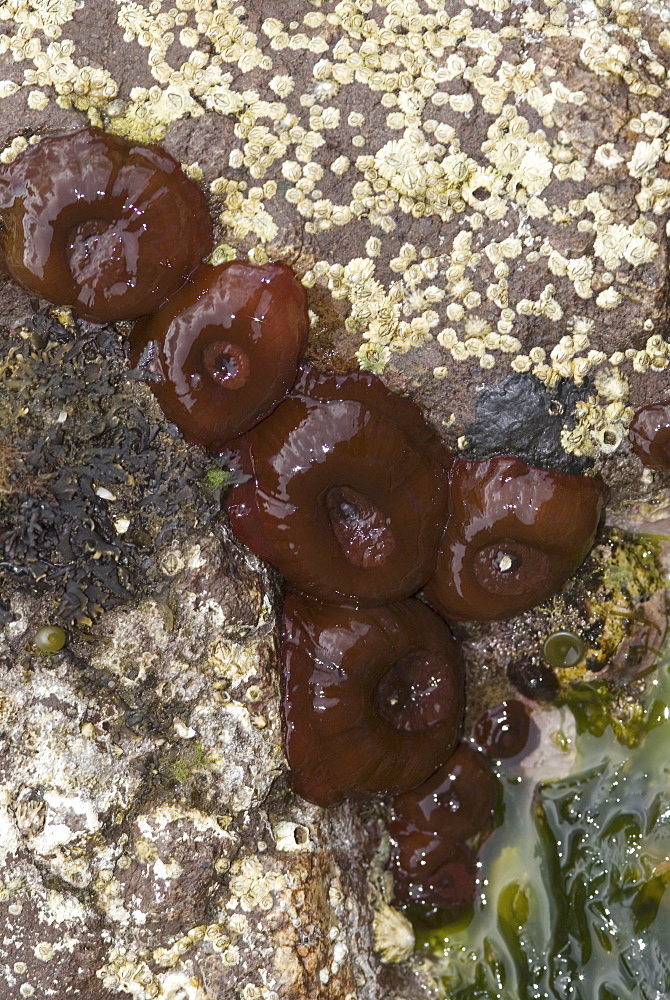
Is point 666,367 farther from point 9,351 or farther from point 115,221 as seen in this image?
point 9,351

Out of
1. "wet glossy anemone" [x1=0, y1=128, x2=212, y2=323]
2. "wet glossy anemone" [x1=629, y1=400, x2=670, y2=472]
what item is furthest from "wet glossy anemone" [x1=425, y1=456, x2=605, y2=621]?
"wet glossy anemone" [x1=0, y1=128, x2=212, y2=323]

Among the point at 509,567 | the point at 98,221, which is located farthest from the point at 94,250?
the point at 509,567

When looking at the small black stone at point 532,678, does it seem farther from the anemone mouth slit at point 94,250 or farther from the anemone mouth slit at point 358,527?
the anemone mouth slit at point 94,250

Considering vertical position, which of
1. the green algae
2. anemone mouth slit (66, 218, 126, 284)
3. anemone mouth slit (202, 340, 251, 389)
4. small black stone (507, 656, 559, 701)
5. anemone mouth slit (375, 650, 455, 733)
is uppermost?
anemone mouth slit (66, 218, 126, 284)

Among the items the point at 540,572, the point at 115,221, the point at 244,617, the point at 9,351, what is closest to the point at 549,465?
the point at 540,572

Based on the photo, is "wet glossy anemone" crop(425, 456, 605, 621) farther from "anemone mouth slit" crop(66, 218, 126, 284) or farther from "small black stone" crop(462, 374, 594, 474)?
"anemone mouth slit" crop(66, 218, 126, 284)

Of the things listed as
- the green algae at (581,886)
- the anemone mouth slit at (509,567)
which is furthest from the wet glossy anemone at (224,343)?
the green algae at (581,886)
